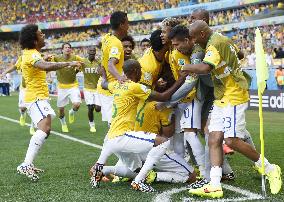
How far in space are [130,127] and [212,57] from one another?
139 centimetres

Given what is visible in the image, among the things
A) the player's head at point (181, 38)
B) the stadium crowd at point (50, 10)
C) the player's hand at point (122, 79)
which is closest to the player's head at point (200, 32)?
the player's head at point (181, 38)

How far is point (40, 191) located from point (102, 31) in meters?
52.6

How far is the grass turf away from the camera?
597cm

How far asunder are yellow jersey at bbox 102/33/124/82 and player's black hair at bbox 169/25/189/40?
1.18m

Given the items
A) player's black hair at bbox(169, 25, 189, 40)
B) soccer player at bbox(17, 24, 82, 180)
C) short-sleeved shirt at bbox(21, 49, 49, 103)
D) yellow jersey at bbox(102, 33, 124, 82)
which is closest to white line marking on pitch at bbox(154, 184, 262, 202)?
player's black hair at bbox(169, 25, 189, 40)

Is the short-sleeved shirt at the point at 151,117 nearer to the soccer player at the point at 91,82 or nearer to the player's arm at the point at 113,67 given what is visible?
the player's arm at the point at 113,67

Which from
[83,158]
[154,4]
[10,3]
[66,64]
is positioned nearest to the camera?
[66,64]

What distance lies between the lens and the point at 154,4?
50.1 meters

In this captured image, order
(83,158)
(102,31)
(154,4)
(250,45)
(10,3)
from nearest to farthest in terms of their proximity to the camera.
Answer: (83,158), (250,45), (154,4), (102,31), (10,3)

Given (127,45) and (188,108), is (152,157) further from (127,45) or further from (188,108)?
(127,45)

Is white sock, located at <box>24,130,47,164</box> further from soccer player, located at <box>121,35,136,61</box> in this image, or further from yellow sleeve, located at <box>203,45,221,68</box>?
yellow sleeve, located at <box>203,45,221,68</box>

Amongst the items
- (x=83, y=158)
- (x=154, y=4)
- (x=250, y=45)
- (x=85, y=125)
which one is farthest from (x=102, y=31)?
(x=83, y=158)

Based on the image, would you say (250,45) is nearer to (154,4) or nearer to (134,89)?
(154,4)

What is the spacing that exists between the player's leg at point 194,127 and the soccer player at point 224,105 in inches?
27.4
